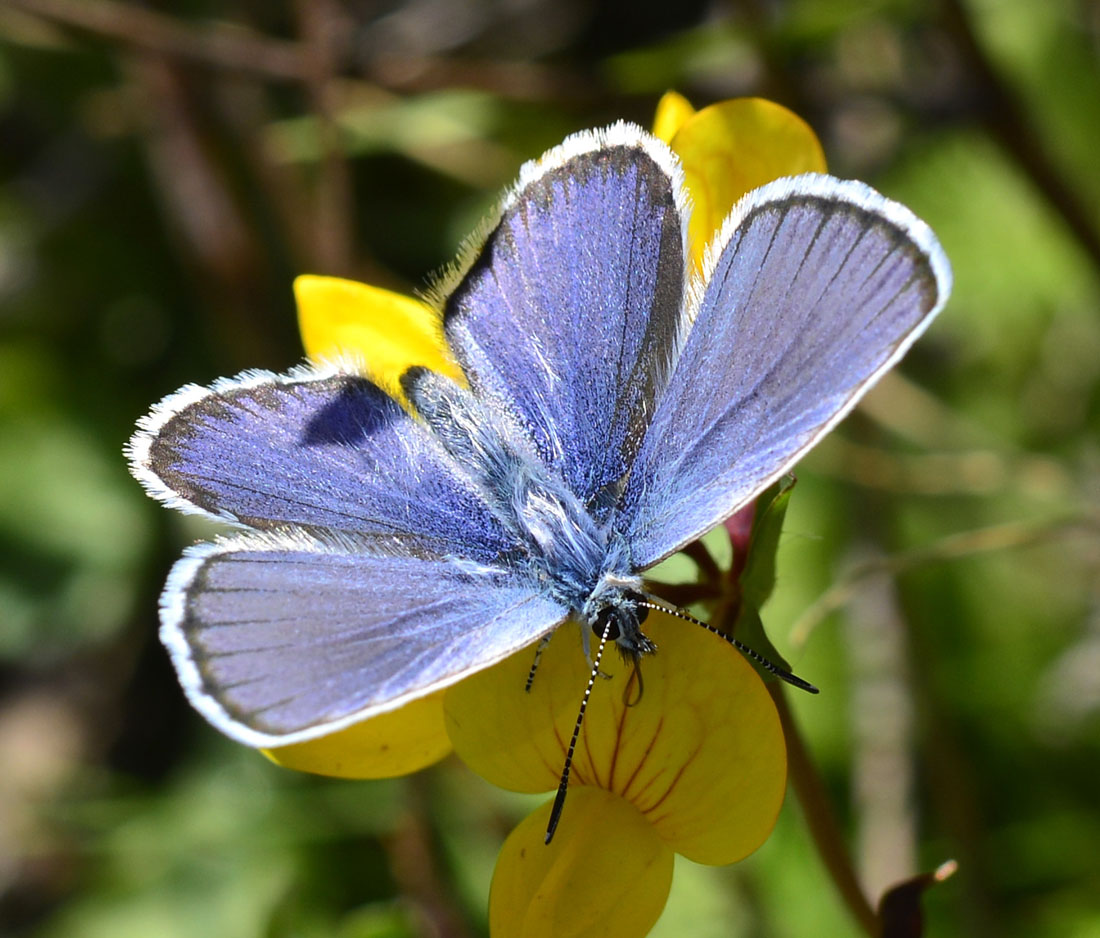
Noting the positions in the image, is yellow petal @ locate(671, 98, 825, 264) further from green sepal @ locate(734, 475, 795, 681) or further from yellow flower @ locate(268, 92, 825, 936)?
green sepal @ locate(734, 475, 795, 681)

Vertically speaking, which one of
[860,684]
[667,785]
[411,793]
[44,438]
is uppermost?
[44,438]

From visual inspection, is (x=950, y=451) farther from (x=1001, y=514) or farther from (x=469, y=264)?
(x=469, y=264)

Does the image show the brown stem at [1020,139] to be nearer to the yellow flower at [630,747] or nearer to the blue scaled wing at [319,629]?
the yellow flower at [630,747]

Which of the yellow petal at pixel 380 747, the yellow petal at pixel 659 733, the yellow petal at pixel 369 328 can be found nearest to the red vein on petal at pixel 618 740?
the yellow petal at pixel 659 733

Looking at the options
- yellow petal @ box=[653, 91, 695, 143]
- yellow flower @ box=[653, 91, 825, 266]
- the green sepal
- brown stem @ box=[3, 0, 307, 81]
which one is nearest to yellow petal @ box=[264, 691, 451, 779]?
the green sepal

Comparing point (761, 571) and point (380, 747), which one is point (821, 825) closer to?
point (761, 571)

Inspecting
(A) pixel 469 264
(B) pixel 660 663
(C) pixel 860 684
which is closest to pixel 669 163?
(A) pixel 469 264

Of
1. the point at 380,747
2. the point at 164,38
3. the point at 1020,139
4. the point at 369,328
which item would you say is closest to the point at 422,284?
the point at 164,38
